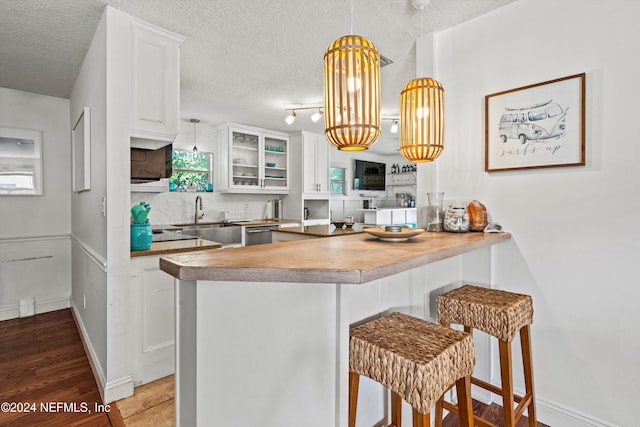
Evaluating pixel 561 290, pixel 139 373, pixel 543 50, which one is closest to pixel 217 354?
pixel 139 373

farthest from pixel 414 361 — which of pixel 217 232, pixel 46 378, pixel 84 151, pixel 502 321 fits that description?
pixel 217 232

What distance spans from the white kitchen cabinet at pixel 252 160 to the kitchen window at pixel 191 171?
0.19 meters

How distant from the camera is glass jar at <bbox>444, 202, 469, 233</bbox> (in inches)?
75.7

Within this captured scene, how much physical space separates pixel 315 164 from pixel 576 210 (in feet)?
13.5

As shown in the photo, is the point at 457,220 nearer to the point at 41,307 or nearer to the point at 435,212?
the point at 435,212

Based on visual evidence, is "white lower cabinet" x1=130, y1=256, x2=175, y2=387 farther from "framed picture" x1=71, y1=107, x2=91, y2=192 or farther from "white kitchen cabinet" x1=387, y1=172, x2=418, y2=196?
"white kitchen cabinet" x1=387, y1=172, x2=418, y2=196

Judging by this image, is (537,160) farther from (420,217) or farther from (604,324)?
(604,324)

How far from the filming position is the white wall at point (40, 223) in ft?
10.9

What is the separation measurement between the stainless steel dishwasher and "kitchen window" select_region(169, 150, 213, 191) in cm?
90

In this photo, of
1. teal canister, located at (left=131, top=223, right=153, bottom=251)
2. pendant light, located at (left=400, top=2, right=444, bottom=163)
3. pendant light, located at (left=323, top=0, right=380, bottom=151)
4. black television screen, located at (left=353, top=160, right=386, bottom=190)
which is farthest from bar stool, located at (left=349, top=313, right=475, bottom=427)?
black television screen, located at (left=353, top=160, right=386, bottom=190)

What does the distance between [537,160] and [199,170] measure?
4.18 meters

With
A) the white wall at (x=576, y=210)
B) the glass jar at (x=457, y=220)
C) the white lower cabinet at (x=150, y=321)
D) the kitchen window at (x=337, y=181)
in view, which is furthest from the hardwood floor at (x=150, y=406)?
the kitchen window at (x=337, y=181)

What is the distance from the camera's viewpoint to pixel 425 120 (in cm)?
169

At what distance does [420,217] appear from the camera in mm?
2227
